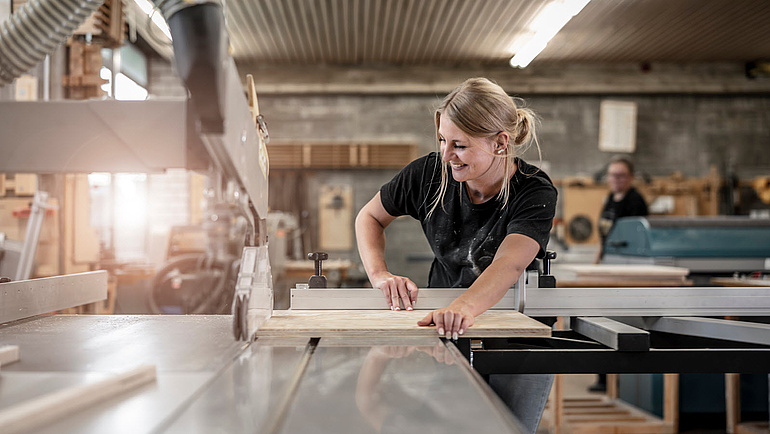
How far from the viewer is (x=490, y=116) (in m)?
1.55

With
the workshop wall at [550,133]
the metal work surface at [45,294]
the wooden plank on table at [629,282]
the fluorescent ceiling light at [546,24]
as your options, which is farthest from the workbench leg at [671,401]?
the workshop wall at [550,133]

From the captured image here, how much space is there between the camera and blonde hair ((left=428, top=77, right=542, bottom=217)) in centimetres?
154

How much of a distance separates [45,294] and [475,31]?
5.28 meters

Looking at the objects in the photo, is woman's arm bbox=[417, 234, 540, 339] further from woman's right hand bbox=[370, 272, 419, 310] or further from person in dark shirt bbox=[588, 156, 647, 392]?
person in dark shirt bbox=[588, 156, 647, 392]

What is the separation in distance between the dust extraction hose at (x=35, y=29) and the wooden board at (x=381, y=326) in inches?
32.3

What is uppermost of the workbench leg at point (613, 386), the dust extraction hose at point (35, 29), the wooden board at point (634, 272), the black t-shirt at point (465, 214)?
the dust extraction hose at point (35, 29)

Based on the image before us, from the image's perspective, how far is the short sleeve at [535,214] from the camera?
1490 millimetres

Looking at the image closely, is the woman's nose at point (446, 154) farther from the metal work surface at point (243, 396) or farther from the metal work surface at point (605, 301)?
the metal work surface at point (243, 396)

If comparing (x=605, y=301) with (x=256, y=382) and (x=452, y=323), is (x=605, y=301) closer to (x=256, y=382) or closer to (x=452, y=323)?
(x=452, y=323)

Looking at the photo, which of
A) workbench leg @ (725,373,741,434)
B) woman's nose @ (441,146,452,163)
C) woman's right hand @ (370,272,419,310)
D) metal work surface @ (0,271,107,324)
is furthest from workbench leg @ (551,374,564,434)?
metal work surface @ (0,271,107,324)

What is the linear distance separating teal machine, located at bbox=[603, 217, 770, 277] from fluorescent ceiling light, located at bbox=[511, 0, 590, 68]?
2.06 metres

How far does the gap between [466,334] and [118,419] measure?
2.45 ft

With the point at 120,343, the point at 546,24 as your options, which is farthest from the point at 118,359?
the point at 546,24

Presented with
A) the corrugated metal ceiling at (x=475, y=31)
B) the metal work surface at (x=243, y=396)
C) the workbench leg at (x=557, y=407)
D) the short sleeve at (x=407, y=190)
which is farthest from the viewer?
the corrugated metal ceiling at (x=475, y=31)
